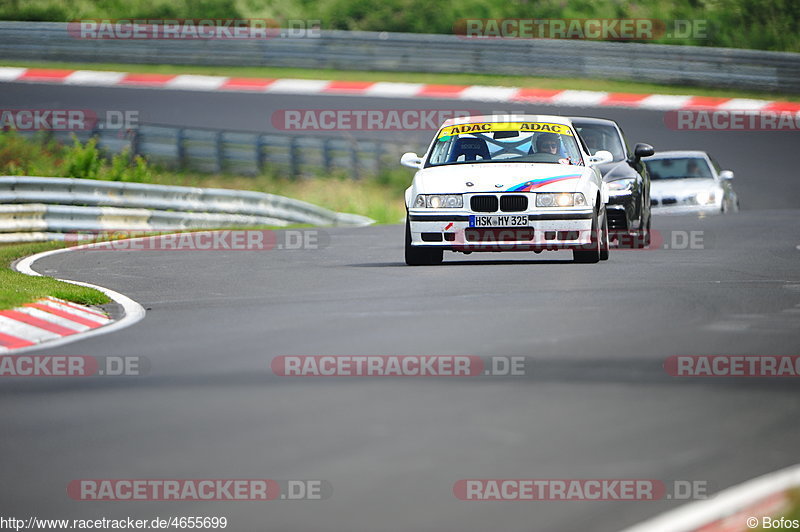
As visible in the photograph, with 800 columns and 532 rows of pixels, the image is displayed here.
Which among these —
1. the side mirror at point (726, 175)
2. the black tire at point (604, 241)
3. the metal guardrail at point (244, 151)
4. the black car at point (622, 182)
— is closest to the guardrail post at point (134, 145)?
the metal guardrail at point (244, 151)

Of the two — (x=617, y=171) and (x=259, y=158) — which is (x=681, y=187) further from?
(x=617, y=171)

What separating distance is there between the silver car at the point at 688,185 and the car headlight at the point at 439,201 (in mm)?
10808

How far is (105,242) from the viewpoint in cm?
2042

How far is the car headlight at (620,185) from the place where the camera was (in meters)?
16.8

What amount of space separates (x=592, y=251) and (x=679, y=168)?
10.7 metres

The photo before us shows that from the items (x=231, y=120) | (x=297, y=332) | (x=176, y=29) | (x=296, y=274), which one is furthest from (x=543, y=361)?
(x=176, y=29)

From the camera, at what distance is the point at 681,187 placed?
2470cm

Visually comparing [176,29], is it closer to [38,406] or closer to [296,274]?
[296,274]

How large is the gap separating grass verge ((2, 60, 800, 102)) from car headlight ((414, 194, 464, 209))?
17.9m

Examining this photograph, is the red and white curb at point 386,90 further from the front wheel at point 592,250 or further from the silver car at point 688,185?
the front wheel at point 592,250

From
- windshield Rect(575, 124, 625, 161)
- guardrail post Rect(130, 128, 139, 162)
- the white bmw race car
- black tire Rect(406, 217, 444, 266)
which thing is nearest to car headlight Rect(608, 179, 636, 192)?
windshield Rect(575, 124, 625, 161)

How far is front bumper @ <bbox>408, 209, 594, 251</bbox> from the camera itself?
14125 mm

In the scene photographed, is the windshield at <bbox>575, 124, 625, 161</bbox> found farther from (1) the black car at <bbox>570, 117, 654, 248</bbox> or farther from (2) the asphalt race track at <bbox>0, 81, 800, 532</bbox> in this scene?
(2) the asphalt race track at <bbox>0, 81, 800, 532</bbox>

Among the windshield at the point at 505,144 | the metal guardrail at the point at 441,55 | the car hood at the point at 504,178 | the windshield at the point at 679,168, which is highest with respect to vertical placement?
the metal guardrail at the point at 441,55
